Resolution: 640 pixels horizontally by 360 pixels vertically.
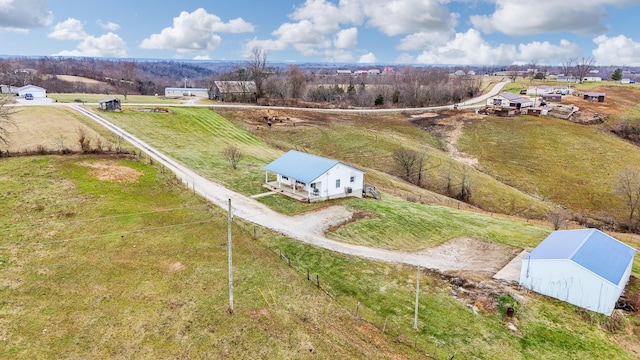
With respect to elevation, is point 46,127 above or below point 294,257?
above

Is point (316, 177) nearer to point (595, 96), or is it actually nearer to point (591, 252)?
point (591, 252)

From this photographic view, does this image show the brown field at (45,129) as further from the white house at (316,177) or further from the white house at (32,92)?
the white house at (316,177)

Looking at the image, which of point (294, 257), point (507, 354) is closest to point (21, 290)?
point (294, 257)

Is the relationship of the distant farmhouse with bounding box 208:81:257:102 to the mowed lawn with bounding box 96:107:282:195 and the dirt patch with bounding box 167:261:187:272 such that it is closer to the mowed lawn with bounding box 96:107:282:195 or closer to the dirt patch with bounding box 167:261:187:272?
the mowed lawn with bounding box 96:107:282:195

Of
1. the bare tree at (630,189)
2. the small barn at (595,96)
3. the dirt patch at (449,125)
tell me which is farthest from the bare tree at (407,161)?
the small barn at (595,96)

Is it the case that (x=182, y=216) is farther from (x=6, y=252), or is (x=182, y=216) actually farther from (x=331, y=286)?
(x=331, y=286)
